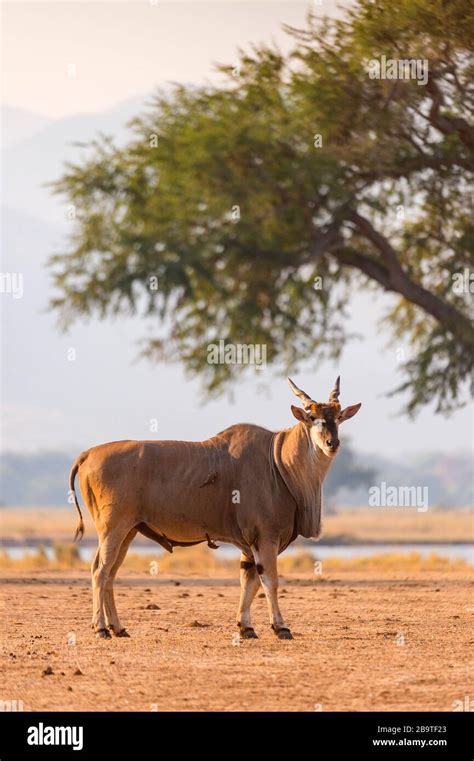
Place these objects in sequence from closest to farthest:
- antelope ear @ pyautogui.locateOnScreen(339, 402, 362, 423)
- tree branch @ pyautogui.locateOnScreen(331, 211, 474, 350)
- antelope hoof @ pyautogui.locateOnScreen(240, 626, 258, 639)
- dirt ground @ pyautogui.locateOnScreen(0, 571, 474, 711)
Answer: dirt ground @ pyautogui.locateOnScreen(0, 571, 474, 711) → antelope ear @ pyautogui.locateOnScreen(339, 402, 362, 423) → antelope hoof @ pyautogui.locateOnScreen(240, 626, 258, 639) → tree branch @ pyautogui.locateOnScreen(331, 211, 474, 350)

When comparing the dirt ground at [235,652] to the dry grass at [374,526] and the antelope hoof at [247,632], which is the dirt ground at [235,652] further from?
the dry grass at [374,526]

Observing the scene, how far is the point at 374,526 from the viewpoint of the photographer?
102 metres

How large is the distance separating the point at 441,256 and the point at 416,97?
12.2 ft

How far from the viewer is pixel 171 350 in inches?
1347

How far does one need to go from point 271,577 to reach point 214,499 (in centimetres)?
97

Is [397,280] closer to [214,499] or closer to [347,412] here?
[347,412]

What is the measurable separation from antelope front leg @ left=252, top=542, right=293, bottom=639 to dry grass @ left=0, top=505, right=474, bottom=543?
52.9m

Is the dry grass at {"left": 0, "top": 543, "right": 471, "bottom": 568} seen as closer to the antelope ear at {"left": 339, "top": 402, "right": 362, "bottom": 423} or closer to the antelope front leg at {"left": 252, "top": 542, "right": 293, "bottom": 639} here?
the antelope ear at {"left": 339, "top": 402, "right": 362, "bottom": 423}

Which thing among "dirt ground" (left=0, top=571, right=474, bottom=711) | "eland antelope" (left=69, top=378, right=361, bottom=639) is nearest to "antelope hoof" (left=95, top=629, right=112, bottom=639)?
"eland antelope" (left=69, top=378, right=361, bottom=639)

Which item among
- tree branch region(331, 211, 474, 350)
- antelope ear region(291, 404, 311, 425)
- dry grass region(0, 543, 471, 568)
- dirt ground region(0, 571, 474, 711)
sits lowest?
dirt ground region(0, 571, 474, 711)

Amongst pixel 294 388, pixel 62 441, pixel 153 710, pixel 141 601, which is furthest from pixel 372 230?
pixel 62 441

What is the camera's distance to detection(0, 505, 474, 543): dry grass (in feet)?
260

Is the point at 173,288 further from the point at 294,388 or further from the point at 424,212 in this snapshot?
the point at 294,388

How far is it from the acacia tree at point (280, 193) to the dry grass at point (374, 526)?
115 feet
